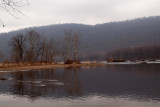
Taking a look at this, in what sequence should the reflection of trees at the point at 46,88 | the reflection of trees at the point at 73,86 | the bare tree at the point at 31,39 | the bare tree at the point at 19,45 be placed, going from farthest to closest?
the bare tree at the point at 19,45 → the bare tree at the point at 31,39 → the reflection of trees at the point at 46,88 → the reflection of trees at the point at 73,86

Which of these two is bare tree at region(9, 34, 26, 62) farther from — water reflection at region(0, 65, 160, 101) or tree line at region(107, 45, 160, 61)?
tree line at region(107, 45, 160, 61)

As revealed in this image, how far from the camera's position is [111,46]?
199 m

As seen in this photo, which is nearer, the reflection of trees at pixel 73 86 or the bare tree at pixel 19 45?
the reflection of trees at pixel 73 86

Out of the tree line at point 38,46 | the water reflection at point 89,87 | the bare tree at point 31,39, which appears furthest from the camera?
the tree line at point 38,46

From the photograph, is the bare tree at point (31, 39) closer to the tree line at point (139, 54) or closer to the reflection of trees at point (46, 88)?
the reflection of trees at point (46, 88)

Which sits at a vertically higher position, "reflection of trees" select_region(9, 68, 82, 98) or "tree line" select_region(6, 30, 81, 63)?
"tree line" select_region(6, 30, 81, 63)

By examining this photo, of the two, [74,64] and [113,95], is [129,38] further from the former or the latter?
[113,95]

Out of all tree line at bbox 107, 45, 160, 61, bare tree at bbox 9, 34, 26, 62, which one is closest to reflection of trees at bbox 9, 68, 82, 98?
bare tree at bbox 9, 34, 26, 62

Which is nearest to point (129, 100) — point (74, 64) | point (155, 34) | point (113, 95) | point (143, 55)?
point (113, 95)

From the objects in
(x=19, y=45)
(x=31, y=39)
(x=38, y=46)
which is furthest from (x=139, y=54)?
(x=19, y=45)

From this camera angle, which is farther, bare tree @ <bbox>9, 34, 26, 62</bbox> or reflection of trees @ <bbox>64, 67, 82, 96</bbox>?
bare tree @ <bbox>9, 34, 26, 62</bbox>

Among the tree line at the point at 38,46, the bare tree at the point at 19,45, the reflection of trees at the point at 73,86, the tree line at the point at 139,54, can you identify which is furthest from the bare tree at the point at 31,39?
the tree line at the point at 139,54

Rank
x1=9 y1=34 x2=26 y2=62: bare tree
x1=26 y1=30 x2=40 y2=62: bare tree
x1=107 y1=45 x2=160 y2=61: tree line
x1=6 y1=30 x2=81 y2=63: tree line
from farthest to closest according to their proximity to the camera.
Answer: x1=107 y1=45 x2=160 y2=61: tree line < x1=6 y1=30 x2=81 y2=63: tree line < x1=9 y1=34 x2=26 y2=62: bare tree < x1=26 y1=30 x2=40 y2=62: bare tree

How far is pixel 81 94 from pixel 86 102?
2905 millimetres
